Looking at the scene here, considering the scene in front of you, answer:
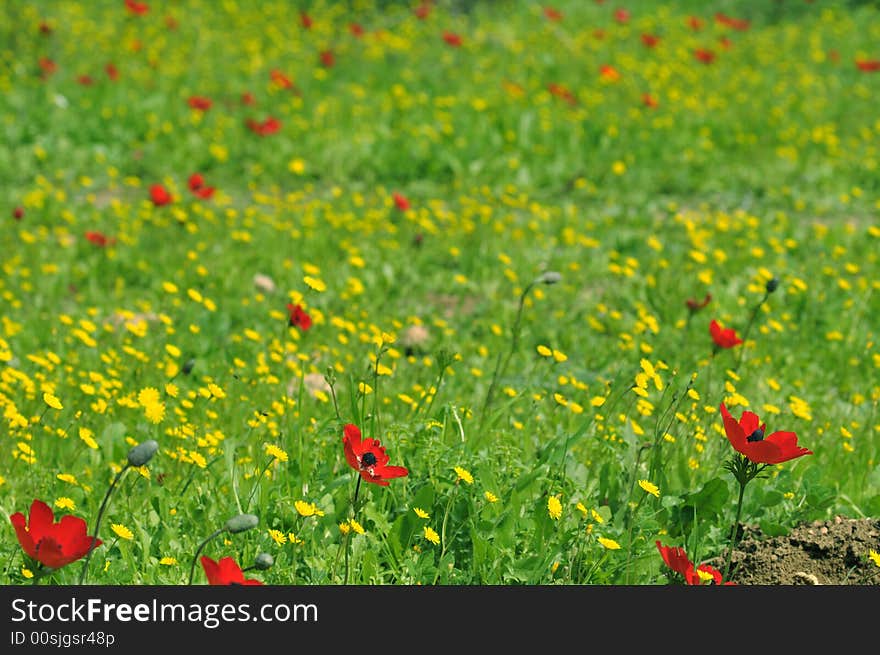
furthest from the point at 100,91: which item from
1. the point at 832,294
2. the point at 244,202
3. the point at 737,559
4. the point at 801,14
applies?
the point at 801,14

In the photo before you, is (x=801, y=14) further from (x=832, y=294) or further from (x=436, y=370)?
(x=436, y=370)

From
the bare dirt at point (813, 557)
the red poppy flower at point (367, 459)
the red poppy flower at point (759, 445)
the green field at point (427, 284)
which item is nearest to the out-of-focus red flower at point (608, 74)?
the green field at point (427, 284)

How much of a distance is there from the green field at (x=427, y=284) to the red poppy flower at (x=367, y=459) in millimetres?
14

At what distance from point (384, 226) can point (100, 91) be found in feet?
10.3

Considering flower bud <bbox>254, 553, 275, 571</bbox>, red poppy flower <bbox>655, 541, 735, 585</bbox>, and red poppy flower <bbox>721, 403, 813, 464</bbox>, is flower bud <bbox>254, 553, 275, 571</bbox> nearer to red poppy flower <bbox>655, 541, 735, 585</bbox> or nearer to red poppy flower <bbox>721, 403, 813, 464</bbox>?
red poppy flower <bbox>655, 541, 735, 585</bbox>

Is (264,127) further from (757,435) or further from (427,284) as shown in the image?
(757,435)

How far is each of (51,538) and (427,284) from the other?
142 inches

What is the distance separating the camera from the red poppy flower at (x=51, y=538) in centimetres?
215

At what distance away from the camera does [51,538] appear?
2.20 meters

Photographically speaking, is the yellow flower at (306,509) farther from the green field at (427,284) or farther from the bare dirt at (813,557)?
the bare dirt at (813,557)

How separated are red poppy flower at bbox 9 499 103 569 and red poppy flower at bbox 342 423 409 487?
0.60 metres

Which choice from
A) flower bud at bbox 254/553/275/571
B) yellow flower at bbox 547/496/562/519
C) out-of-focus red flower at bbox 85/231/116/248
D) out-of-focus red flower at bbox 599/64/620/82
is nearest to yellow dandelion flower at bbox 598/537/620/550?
yellow flower at bbox 547/496/562/519

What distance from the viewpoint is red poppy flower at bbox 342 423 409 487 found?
247 centimetres

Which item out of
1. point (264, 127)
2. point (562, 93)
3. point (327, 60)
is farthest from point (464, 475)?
point (327, 60)
